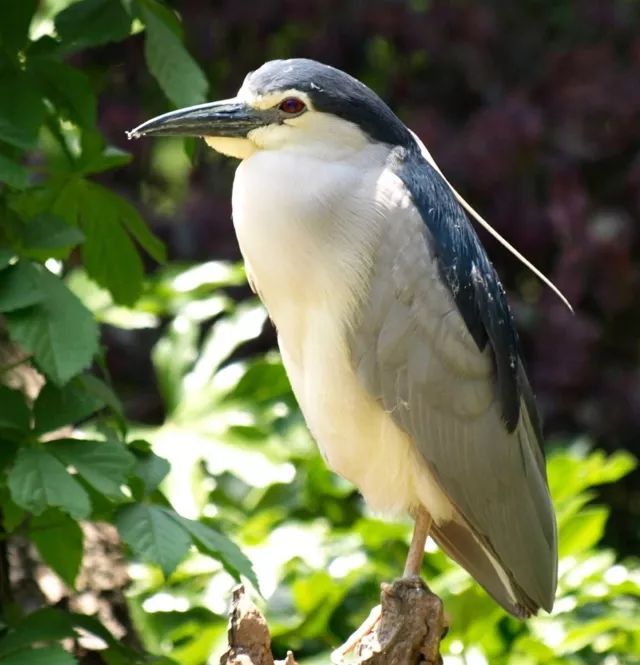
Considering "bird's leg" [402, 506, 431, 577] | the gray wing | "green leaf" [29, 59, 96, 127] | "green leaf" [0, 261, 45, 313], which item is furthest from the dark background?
"green leaf" [0, 261, 45, 313]

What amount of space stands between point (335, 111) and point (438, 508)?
75 cm

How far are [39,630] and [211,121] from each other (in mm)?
925

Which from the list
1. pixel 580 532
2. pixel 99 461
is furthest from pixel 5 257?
pixel 580 532

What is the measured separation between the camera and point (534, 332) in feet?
15.0

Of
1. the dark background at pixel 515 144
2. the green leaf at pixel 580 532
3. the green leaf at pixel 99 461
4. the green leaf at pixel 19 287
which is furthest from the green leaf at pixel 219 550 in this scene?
the dark background at pixel 515 144

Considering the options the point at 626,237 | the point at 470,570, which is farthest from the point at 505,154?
the point at 470,570

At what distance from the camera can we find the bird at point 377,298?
253 centimetres

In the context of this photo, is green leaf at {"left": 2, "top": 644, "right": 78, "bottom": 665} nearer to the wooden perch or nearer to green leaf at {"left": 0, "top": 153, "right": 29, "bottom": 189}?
the wooden perch

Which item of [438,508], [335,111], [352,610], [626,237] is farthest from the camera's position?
[626,237]

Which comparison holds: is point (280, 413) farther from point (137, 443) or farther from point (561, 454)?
point (137, 443)

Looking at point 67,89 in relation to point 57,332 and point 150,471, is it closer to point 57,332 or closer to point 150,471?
point 57,332

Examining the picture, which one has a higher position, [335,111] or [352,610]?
[335,111]

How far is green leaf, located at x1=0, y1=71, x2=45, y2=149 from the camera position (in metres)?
2.47

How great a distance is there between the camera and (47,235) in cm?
247
